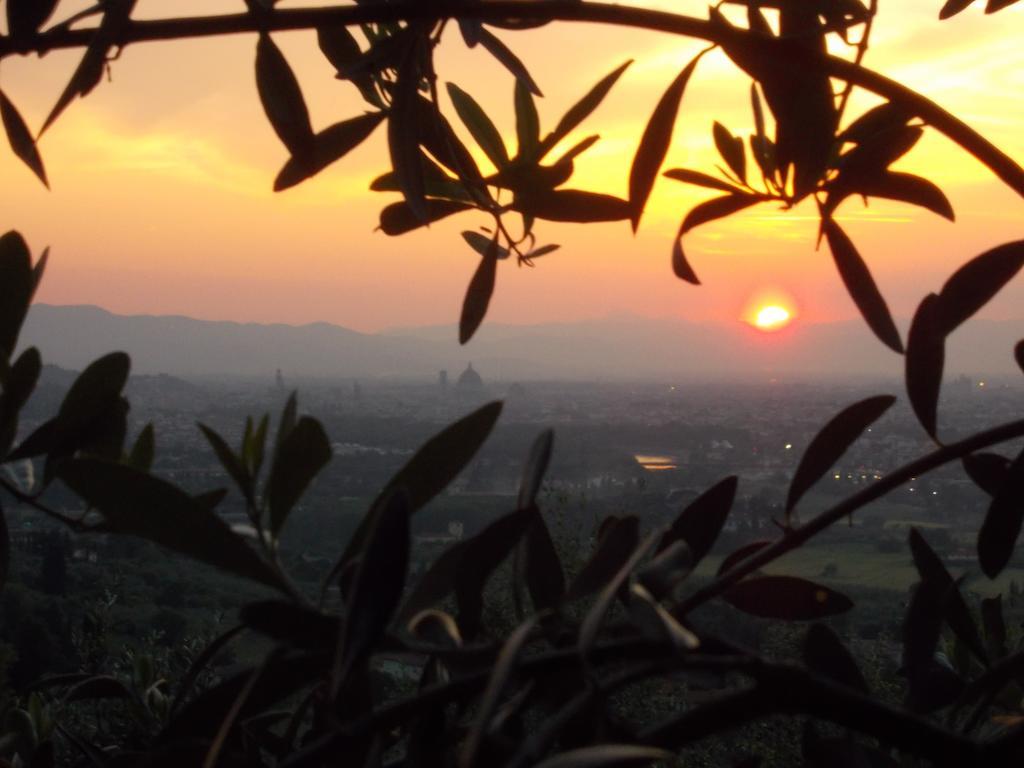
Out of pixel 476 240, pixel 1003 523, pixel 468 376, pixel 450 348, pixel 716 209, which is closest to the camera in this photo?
pixel 1003 523

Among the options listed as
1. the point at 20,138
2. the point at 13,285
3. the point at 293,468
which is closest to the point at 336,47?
the point at 20,138

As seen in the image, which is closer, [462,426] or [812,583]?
[462,426]

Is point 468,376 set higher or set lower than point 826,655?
higher

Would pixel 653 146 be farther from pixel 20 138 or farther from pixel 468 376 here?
pixel 468 376

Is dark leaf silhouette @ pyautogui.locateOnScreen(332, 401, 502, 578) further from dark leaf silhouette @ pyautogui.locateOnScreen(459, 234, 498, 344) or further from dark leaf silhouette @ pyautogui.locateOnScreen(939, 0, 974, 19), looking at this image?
dark leaf silhouette @ pyautogui.locateOnScreen(939, 0, 974, 19)

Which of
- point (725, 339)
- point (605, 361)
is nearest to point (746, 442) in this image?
point (725, 339)

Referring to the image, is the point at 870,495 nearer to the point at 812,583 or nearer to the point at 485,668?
the point at 812,583

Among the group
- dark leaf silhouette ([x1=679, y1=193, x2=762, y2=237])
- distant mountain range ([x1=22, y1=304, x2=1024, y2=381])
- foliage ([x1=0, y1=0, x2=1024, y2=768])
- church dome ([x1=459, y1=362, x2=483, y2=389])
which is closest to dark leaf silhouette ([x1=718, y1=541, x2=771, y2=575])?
foliage ([x1=0, y1=0, x2=1024, y2=768])

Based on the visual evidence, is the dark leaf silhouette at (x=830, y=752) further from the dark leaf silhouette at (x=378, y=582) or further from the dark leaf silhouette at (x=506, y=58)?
the dark leaf silhouette at (x=506, y=58)
